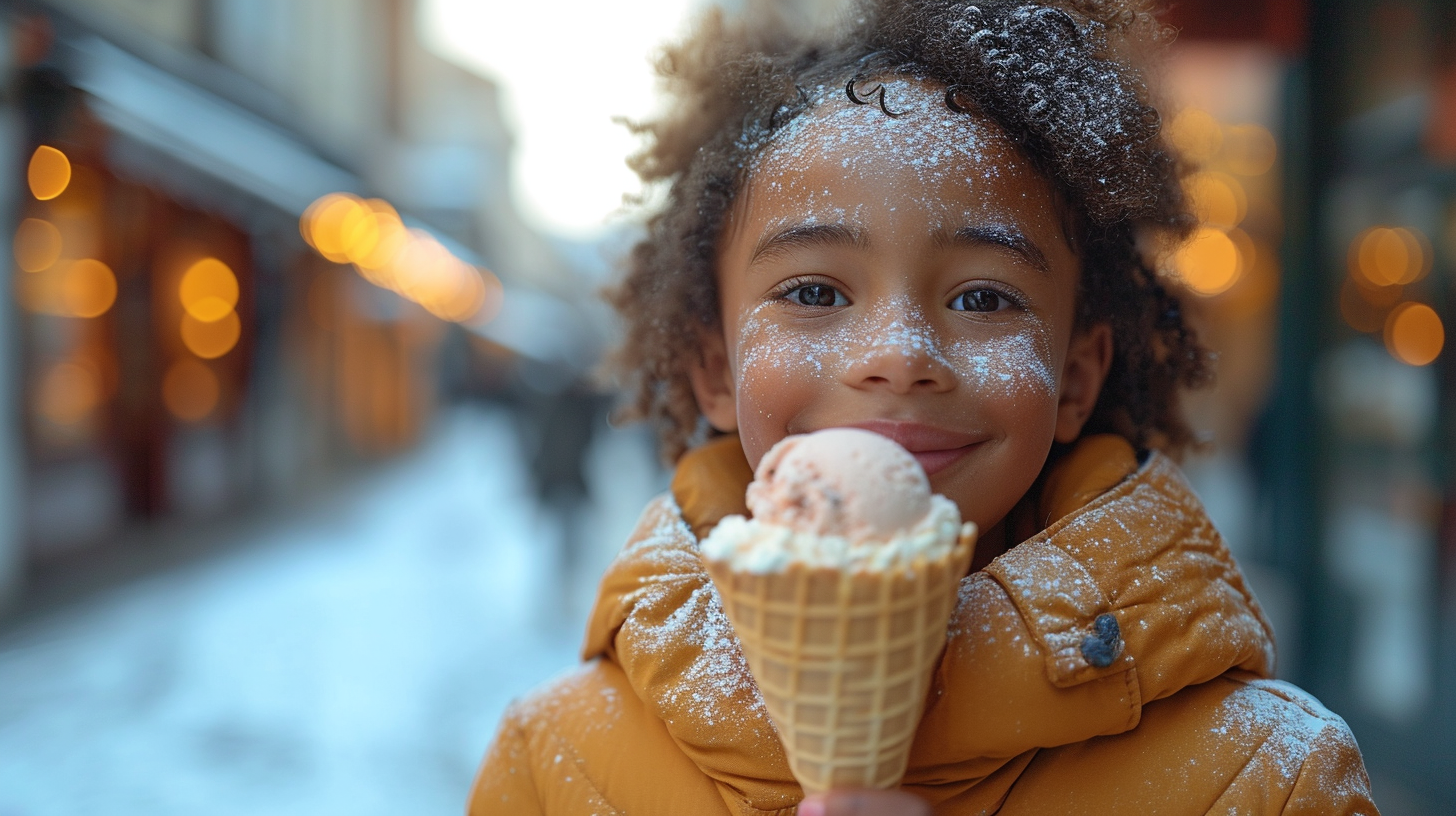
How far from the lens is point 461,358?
32156 millimetres

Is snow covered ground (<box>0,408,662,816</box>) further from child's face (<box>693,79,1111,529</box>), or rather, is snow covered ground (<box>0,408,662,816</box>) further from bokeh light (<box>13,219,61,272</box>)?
child's face (<box>693,79,1111,529</box>)

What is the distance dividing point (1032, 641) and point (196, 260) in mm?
12960

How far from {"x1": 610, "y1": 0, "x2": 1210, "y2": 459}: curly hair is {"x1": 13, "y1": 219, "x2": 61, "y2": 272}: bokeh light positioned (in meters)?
7.49

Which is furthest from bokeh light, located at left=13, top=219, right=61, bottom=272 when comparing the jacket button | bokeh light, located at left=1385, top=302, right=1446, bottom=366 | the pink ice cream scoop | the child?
bokeh light, located at left=1385, top=302, right=1446, bottom=366

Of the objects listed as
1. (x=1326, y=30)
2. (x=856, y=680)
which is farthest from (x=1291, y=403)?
(x=856, y=680)

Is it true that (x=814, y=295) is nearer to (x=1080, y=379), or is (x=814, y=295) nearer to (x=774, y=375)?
(x=774, y=375)

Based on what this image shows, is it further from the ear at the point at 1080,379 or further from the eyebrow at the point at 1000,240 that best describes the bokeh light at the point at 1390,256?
the eyebrow at the point at 1000,240

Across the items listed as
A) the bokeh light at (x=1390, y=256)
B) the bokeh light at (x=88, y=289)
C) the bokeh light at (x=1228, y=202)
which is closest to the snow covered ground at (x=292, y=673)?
the bokeh light at (x=88, y=289)

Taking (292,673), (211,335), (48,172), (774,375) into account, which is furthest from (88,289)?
(774,375)

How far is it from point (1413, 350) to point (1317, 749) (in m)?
4.14

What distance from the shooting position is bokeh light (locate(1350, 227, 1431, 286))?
478 cm

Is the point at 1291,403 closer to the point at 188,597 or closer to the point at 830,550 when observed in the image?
the point at 830,550

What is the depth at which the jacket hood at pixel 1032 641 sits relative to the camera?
Result: 129cm

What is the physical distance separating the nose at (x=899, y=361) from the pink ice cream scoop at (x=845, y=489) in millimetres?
163
